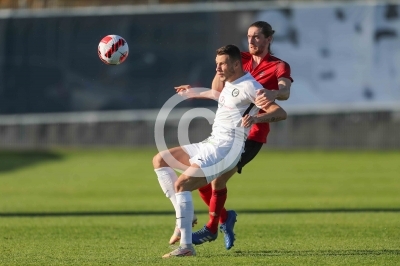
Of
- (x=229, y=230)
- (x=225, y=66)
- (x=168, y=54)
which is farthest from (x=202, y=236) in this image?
(x=168, y=54)

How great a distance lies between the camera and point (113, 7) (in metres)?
30.4

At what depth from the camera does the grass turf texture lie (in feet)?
30.9

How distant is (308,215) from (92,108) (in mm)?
17614

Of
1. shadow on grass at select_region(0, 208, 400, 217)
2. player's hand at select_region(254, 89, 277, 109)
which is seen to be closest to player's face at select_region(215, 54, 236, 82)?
player's hand at select_region(254, 89, 277, 109)

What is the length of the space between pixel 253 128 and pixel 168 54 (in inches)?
815

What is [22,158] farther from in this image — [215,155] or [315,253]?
[315,253]

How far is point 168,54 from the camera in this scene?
30734mm

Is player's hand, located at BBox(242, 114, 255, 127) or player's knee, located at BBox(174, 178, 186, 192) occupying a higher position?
player's hand, located at BBox(242, 114, 255, 127)

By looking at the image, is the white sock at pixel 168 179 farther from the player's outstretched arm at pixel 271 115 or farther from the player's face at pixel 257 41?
the player's face at pixel 257 41

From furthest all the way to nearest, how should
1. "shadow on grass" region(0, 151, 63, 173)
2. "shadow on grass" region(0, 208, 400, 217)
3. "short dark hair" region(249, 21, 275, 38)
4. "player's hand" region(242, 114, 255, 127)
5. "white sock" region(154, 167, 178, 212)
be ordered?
1. "shadow on grass" region(0, 151, 63, 173)
2. "shadow on grass" region(0, 208, 400, 217)
3. "short dark hair" region(249, 21, 275, 38)
4. "white sock" region(154, 167, 178, 212)
5. "player's hand" region(242, 114, 255, 127)

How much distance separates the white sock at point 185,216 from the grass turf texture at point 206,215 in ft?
0.93

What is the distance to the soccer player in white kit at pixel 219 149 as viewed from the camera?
9242mm

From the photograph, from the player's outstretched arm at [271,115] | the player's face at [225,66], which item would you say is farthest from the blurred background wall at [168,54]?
the player's outstretched arm at [271,115]

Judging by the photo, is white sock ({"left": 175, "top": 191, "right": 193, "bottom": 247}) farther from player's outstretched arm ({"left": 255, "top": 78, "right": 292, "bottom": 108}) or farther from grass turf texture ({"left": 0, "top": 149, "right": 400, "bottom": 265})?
player's outstretched arm ({"left": 255, "top": 78, "right": 292, "bottom": 108})
